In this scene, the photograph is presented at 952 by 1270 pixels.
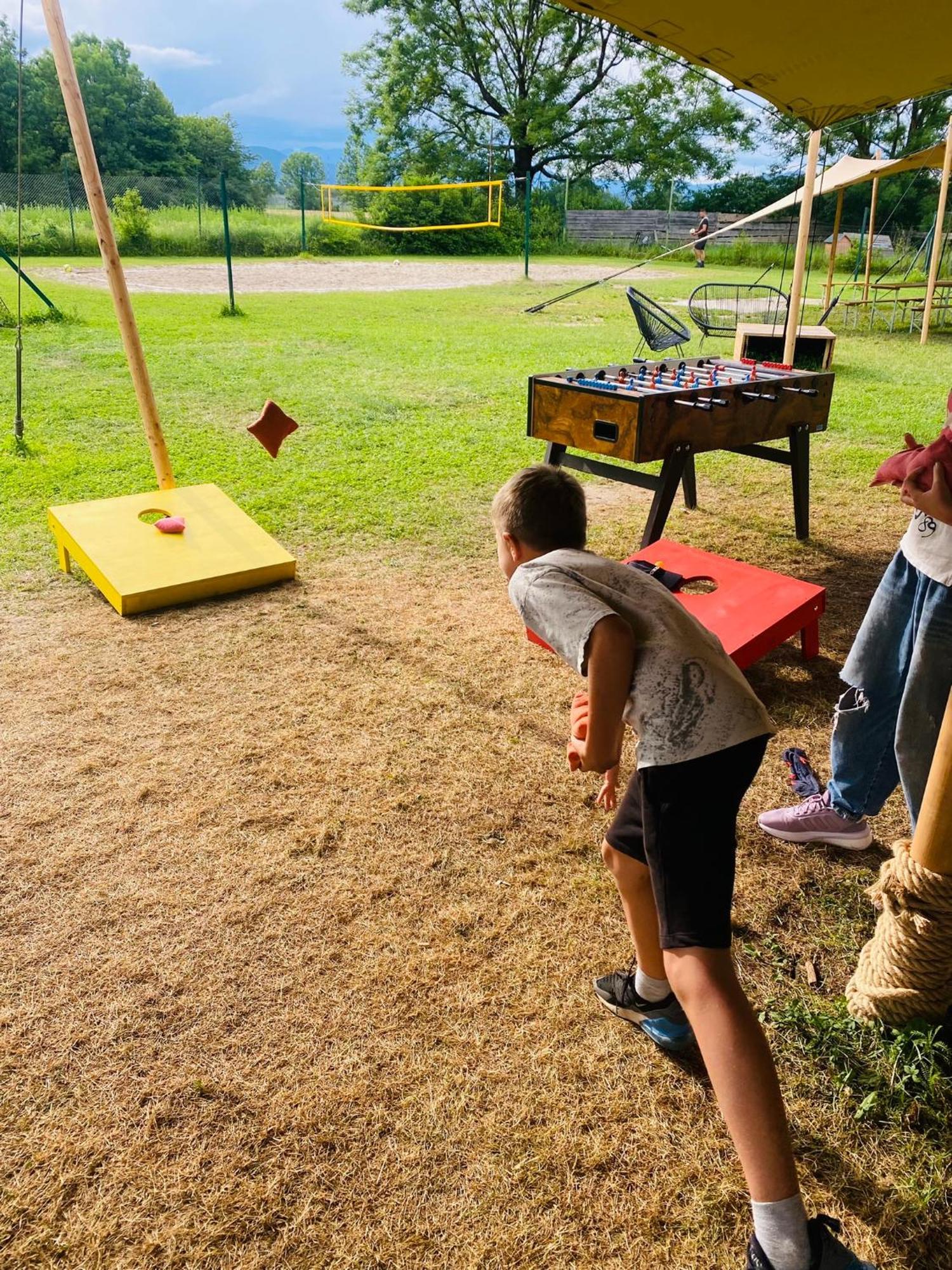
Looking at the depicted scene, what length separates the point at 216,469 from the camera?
6.34 metres

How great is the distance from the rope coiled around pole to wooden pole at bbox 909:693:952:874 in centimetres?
3

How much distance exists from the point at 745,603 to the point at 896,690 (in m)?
1.32

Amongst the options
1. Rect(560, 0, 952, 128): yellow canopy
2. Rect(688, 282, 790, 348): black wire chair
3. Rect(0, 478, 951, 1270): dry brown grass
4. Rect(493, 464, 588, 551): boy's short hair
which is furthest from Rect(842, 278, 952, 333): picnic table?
Rect(493, 464, 588, 551): boy's short hair

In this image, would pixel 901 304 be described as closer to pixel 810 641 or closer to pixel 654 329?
pixel 654 329

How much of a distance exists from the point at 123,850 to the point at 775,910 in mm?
2012

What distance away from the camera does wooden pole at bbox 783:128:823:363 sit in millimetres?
6559

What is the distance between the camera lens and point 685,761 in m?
1.62

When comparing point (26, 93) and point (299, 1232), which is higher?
point (26, 93)

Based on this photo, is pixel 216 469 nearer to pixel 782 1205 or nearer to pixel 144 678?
pixel 144 678

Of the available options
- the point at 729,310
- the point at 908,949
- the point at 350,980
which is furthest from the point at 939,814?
the point at 729,310

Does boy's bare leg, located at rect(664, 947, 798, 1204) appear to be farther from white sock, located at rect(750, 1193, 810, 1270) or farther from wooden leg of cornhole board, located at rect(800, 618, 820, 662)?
wooden leg of cornhole board, located at rect(800, 618, 820, 662)

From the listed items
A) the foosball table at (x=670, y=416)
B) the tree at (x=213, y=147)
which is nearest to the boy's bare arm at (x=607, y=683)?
the foosball table at (x=670, y=416)

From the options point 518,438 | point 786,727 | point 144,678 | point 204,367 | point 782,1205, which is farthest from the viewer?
point 204,367

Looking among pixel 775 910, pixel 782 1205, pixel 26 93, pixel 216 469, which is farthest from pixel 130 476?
pixel 26 93
